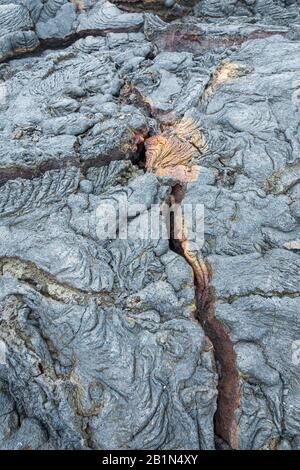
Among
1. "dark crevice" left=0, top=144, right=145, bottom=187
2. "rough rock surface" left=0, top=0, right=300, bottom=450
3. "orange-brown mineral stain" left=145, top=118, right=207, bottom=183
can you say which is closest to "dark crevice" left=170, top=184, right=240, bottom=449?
"rough rock surface" left=0, top=0, right=300, bottom=450

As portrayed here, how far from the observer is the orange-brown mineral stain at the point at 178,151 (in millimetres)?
3979

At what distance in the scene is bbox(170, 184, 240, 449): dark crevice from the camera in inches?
121

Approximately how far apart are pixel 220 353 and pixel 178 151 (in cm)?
186

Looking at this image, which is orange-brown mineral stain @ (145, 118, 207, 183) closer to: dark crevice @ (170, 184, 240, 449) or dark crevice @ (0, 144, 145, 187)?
dark crevice @ (0, 144, 145, 187)

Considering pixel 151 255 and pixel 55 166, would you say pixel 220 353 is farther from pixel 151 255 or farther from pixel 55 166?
pixel 55 166

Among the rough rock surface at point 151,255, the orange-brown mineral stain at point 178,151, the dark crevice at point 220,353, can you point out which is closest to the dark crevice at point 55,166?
the rough rock surface at point 151,255

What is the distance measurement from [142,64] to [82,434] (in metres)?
3.75

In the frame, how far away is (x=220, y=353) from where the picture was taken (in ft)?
10.6

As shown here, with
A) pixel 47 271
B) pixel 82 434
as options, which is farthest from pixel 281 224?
pixel 82 434

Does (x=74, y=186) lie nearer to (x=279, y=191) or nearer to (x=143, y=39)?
(x=279, y=191)

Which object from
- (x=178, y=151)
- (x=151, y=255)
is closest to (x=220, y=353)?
(x=151, y=255)

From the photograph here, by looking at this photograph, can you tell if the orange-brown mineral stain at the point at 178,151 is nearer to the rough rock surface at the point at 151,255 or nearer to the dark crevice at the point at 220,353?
the rough rock surface at the point at 151,255

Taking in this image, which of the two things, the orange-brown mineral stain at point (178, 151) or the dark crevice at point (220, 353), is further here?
the orange-brown mineral stain at point (178, 151)
